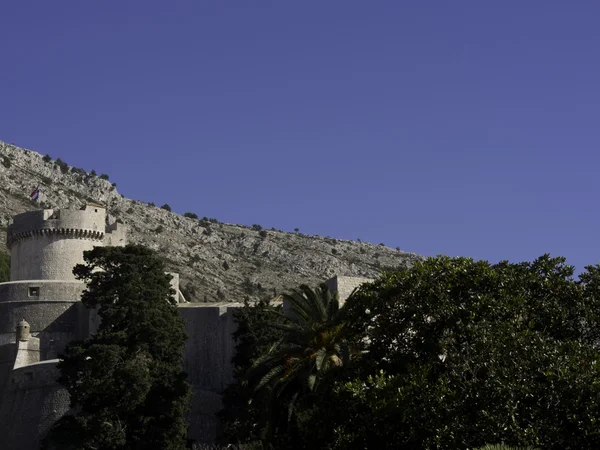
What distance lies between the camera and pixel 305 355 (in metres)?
31.5

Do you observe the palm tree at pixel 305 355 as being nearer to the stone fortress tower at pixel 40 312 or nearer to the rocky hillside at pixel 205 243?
the stone fortress tower at pixel 40 312

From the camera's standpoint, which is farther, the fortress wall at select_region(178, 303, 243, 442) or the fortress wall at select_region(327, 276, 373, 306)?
the fortress wall at select_region(178, 303, 243, 442)

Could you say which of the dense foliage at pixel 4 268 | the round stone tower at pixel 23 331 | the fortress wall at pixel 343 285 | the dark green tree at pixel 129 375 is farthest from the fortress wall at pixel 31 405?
the dense foliage at pixel 4 268

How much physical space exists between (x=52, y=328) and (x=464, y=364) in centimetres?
2964

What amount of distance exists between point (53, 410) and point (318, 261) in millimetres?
52621

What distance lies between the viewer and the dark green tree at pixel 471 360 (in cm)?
2525

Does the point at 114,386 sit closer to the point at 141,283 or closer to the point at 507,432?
the point at 141,283

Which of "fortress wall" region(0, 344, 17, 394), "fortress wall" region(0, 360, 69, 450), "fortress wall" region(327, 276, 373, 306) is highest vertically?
"fortress wall" region(327, 276, 373, 306)

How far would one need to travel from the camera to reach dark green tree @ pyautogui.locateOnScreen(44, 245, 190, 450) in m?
38.7

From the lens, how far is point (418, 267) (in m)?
30.6

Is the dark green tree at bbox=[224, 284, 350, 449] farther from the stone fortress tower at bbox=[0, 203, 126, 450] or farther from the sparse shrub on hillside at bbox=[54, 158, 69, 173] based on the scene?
the sparse shrub on hillside at bbox=[54, 158, 69, 173]

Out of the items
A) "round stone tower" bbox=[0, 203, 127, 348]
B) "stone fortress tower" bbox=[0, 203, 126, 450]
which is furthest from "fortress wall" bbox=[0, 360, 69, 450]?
"round stone tower" bbox=[0, 203, 127, 348]

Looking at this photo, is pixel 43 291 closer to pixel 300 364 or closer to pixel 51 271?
pixel 51 271

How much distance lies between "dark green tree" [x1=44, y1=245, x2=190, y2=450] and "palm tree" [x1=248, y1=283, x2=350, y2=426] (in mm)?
7962
